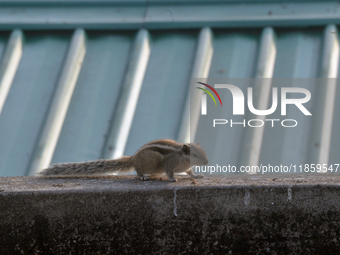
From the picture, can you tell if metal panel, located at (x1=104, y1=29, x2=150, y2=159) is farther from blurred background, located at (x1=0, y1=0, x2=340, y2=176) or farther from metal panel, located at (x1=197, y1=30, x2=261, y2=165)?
metal panel, located at (x1=197, y1=30, x2=261, y2=165)

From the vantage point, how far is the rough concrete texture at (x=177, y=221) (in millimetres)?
1995

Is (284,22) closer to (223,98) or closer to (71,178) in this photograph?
(223,98)

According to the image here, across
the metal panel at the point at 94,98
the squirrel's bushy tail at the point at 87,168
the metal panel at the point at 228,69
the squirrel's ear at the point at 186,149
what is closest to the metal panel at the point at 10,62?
the metal panel at the point at 94,98

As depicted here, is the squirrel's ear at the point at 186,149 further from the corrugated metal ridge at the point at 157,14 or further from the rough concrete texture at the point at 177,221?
the corrugated metal ridge at the point at 157,14

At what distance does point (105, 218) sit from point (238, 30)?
357 cm

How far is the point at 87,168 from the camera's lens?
281 centimetres

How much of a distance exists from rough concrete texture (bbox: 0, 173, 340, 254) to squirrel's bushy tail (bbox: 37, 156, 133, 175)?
692 millimetres

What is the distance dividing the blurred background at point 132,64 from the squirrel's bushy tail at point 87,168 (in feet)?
3.19

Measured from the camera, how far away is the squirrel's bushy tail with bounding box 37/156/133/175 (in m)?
2.74

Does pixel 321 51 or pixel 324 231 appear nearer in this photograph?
pixel 324 231

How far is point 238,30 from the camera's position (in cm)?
487

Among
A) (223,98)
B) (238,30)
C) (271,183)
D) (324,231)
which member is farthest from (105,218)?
(238,30)

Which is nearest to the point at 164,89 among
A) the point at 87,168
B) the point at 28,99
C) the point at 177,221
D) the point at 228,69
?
the point at 228,69

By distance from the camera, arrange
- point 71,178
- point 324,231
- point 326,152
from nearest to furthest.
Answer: point 324,231
point 71,178
point 326,152
